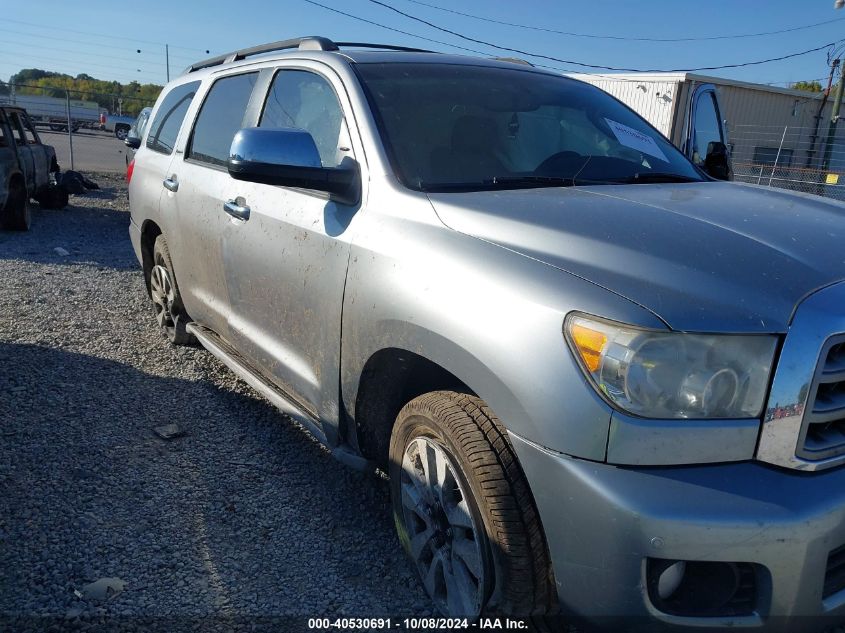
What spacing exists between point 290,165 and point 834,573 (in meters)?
2.11

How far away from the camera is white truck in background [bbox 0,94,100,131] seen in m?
27.4

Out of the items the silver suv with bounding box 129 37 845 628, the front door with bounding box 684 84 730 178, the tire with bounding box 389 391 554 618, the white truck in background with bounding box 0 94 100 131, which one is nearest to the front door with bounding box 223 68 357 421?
the silver suv with bounding box 129 37 845 628

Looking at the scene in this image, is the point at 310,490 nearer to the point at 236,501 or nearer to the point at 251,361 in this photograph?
the point at 236,501

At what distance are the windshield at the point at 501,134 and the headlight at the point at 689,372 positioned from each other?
1112mm

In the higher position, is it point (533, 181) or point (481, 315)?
point (533, 181)

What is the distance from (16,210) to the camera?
32.2 ft

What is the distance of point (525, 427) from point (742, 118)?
2448cm

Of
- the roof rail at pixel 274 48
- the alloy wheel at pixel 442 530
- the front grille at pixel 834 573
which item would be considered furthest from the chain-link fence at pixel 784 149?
the front grille at pixel 834 573

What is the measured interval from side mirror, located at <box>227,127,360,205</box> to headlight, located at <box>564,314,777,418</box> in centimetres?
131

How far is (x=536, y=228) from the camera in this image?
6.82 ft

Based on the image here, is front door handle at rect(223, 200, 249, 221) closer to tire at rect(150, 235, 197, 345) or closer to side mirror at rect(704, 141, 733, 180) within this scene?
tire at rect(150, 235, 197, 345)

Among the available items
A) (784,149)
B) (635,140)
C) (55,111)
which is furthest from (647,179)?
(55,111)

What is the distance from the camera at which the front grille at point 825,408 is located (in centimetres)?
170

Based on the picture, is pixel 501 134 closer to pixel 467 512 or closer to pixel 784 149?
pixel 467 512
